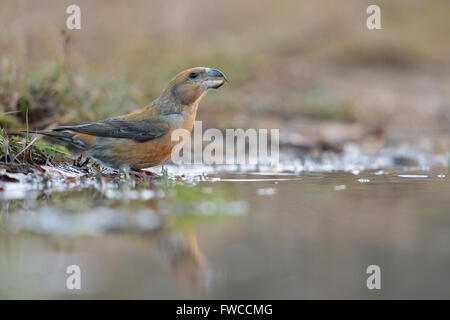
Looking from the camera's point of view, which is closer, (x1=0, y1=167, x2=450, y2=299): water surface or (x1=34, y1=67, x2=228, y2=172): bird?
(x1=0, y1=167, x2=450, y2=299): water surface

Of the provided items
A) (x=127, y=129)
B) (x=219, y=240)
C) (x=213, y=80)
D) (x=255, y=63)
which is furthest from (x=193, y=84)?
(x=255, y=63)

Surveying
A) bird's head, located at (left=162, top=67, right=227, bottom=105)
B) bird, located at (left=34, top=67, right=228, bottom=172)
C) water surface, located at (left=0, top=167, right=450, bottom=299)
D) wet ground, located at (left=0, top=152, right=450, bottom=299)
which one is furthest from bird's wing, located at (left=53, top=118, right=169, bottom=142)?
water surface, located at (left=0, top=167, right=450, bottom=299)

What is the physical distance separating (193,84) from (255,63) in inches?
276

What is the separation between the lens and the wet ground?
241 cm

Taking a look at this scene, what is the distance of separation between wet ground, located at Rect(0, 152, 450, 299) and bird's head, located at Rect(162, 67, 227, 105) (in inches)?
39.1

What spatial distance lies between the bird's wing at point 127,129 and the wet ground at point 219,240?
19.5 inches

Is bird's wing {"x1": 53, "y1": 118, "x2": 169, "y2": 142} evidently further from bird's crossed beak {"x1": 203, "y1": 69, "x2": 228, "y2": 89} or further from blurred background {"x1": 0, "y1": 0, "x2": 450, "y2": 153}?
blurred background {"x1": 0, "y1": 0, "x2": 450, "y2": 153}

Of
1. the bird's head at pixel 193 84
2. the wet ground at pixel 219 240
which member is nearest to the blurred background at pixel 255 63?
the bird's head at pixel 193 84

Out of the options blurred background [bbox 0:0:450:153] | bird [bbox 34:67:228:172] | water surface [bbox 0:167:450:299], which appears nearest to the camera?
water surface [bbox 0:167:450:299]

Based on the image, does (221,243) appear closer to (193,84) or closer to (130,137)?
(130,137)

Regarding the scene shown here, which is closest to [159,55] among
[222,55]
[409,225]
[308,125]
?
[222,55]

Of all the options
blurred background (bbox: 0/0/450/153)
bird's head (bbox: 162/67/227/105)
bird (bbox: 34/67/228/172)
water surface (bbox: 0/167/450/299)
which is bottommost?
water surface (bbox: 0/167/450/299)

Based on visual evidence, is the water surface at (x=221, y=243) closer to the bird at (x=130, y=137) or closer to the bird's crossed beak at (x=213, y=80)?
the bird at (x=130, y=137)

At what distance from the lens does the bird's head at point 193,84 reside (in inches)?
215
